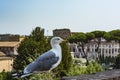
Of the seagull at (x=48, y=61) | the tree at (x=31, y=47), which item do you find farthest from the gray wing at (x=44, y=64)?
the tree at (x=31, y=47)

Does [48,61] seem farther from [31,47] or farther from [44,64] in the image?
[31,47]

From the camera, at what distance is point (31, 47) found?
1436cm

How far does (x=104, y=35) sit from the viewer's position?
45.6 metres

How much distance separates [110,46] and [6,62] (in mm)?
35741

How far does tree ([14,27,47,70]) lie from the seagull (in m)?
8.64

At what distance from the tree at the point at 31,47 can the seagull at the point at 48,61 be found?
28.4ft

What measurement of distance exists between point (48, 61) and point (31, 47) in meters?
9.52

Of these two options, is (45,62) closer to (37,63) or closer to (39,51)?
(37,63)

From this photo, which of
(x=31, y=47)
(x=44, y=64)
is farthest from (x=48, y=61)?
(x=31, y=47)

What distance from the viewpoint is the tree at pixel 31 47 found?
556 inches

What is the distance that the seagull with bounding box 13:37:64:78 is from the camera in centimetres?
475

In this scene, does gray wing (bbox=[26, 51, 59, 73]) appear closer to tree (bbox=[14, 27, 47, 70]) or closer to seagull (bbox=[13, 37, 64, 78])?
seagull (bbox=[13, 37, 64, 78])

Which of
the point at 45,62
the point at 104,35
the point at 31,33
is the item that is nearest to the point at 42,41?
the point at 31,33

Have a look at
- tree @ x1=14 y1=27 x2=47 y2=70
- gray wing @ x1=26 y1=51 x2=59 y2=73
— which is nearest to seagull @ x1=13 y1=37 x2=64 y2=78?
gray wing @ x1=26 y1=51 x2=59 y2=73
